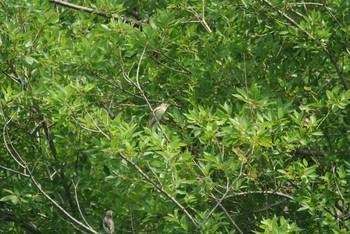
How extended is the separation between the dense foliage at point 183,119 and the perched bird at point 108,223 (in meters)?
0.08

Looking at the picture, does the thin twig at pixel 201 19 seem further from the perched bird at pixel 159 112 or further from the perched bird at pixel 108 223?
the perched bird at pixel 108 223

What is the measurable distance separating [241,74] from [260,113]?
3.25 feet

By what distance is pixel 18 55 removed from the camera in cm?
922

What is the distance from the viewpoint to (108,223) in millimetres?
8633

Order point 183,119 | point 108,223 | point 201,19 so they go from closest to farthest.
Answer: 1. point 108,223
2. point 183,119
3. point 201,19

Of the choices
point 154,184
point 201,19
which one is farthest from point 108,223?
point 201,19

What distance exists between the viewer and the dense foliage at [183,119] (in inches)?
314

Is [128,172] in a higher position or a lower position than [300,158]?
higher

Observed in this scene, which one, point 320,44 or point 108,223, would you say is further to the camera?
point 320,44

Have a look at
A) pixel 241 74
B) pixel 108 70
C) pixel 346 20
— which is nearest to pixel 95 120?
pixel 108 70

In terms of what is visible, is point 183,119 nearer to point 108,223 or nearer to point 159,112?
point 159,112

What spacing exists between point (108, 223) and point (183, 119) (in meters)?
1.17

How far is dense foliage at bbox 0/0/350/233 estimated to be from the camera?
7977mm

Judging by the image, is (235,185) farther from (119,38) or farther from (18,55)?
(18,55)
